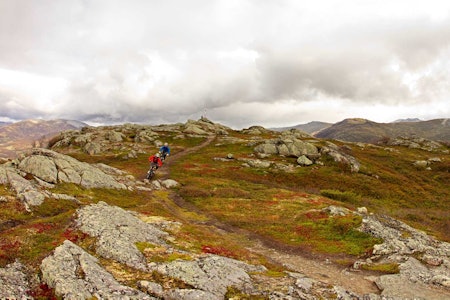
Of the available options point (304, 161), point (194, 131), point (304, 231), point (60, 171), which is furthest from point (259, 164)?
point (194, 131)

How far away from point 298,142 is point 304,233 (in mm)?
74536

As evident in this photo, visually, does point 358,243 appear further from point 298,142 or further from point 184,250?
point 298,142

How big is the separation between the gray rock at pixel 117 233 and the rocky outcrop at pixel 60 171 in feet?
52.8

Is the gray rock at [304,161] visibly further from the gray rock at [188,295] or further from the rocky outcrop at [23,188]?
the gray rock at [188,295]

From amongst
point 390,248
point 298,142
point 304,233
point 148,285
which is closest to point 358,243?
point 390,248

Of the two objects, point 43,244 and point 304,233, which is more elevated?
point 43,244

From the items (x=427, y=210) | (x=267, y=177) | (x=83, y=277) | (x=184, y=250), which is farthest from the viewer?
(x=267, y=177)

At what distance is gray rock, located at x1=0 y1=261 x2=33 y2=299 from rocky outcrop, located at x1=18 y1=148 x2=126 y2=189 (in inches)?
1003

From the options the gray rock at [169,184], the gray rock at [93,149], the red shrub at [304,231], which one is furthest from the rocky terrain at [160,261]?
the gray rock at [93,149]

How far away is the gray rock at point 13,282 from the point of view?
48.3 ft

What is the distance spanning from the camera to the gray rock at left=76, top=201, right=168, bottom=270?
2073 centimetres

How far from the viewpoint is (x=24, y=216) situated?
1112 inches

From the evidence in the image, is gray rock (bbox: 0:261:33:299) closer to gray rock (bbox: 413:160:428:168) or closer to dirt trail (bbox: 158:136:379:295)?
dirt trail (bbox: 158:136:379:295)

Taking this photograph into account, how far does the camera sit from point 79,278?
16656mm
